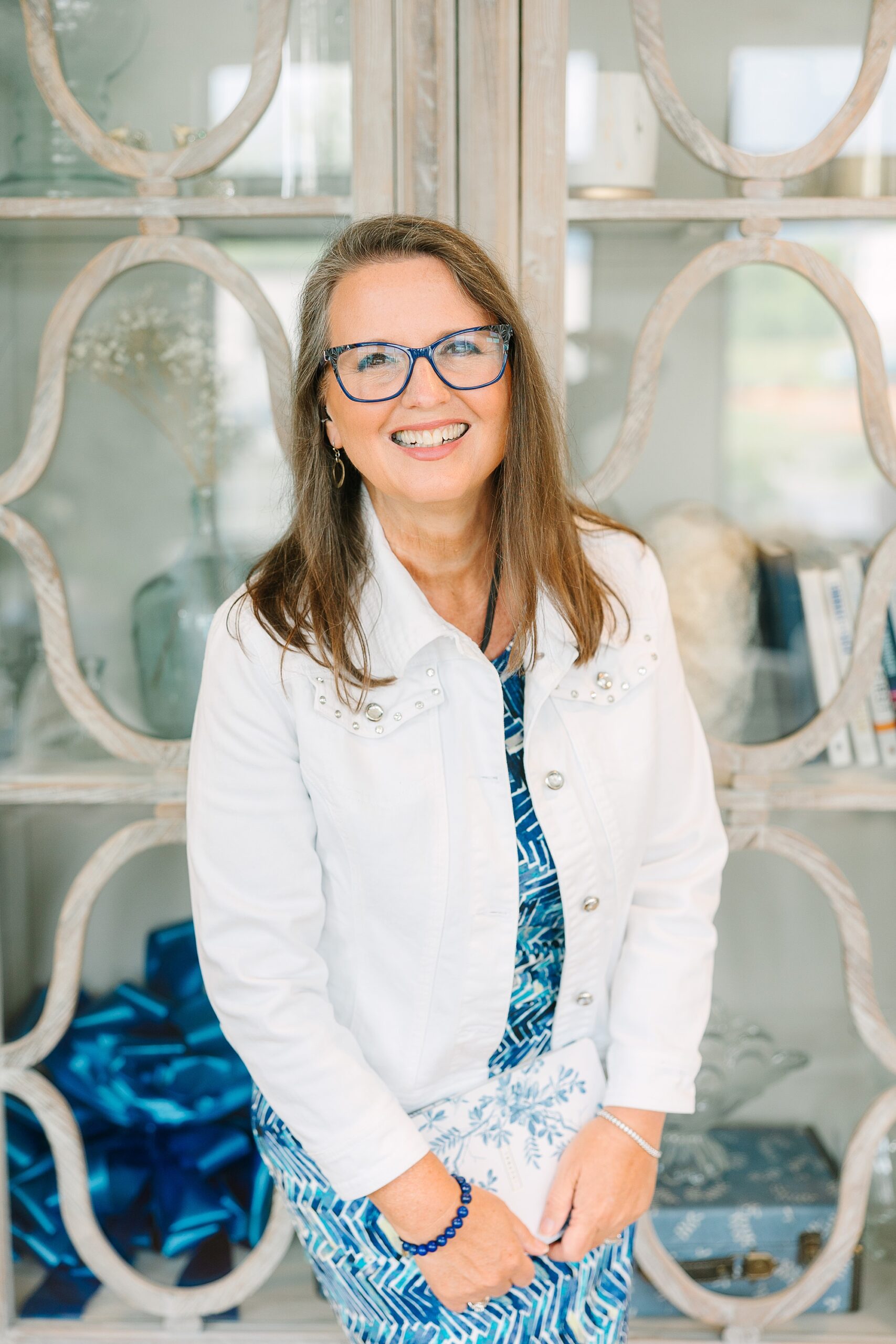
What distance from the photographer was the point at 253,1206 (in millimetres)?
1434

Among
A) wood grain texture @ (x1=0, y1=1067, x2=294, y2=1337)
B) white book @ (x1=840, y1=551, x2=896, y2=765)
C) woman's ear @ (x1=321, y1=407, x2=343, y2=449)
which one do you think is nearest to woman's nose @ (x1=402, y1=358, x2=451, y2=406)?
woman's ear @ (x1=321, y1=407, x2=343, y2=449)

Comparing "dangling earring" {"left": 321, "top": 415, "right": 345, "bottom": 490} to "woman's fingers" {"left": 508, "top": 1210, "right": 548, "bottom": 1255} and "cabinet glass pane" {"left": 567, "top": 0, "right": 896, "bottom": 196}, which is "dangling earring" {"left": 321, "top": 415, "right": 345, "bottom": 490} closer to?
"cabinet glass pane" {"left": 567, "top": 0, "right": 896, "bottom": 196}

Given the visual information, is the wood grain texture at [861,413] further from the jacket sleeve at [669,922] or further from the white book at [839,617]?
the jacket sleeve at [669,922]

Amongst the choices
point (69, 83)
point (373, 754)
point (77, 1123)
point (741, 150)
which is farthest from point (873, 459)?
point (77, 1123)

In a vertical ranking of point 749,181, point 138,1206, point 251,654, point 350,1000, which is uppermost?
point 749,181

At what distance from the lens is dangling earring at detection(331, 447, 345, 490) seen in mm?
1116

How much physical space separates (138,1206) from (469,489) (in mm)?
1094

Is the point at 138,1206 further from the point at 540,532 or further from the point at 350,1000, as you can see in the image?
the point at 540,532

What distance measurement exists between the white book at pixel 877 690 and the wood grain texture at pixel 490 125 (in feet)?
1.78

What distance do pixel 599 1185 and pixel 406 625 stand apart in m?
0.60

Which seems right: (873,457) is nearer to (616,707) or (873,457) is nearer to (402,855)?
(616,707)

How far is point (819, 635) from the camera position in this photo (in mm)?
1322

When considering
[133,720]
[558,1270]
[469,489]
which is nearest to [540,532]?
[469,489]

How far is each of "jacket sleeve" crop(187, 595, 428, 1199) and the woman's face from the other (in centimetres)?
21
